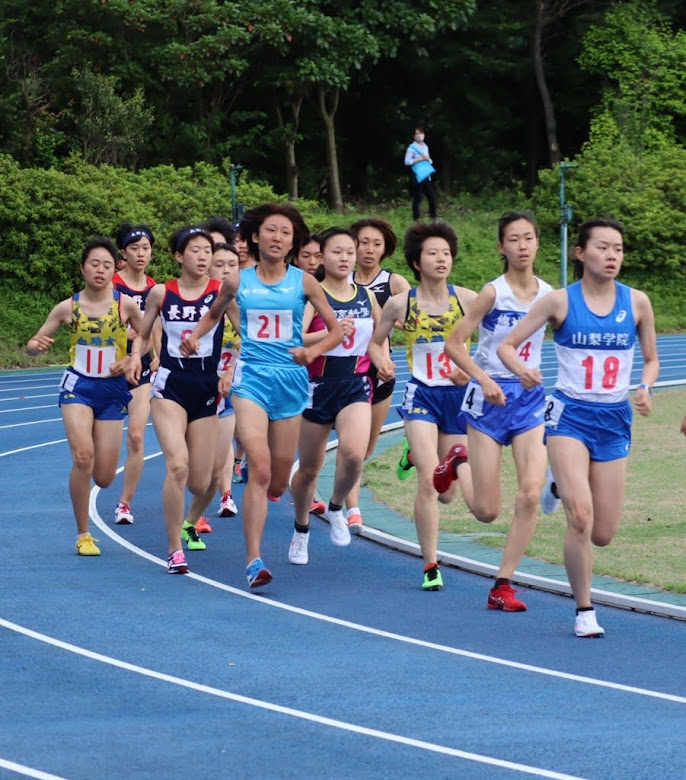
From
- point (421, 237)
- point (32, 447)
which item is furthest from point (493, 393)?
point (32, 447)

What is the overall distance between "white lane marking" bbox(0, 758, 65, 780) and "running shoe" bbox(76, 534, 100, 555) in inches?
200

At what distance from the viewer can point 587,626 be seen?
8273 millimetres

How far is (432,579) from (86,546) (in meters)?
2.69

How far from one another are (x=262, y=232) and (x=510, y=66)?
41132 millimetres

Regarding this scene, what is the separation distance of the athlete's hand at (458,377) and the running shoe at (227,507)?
12.3 ft

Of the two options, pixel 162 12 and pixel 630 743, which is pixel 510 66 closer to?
pixel 162 12

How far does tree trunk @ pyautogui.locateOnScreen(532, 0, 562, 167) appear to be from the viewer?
162 feet

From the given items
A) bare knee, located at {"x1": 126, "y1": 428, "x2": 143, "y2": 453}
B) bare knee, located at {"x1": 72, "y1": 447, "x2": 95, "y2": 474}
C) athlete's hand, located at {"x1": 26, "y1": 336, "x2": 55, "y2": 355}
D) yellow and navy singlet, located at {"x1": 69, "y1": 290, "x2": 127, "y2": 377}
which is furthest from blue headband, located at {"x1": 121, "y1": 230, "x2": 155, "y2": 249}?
bare knee, located at {"x1": 72, "y1": 447, "x2": 95, "y2": 474}

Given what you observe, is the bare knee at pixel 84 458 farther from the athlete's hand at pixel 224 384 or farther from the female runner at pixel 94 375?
the athlete's hand at pixel 224 384

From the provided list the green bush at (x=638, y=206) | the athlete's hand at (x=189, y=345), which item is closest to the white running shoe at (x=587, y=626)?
the athlete's hand at (x=189, y=345)

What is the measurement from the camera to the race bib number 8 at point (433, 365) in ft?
32.2

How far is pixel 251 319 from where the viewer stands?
9.79 metres

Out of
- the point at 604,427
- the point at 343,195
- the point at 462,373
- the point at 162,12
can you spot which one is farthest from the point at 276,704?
the point at 343,195

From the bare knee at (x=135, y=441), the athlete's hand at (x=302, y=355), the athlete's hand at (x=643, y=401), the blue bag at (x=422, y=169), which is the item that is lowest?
the bare knee at (x=135, y=441)
